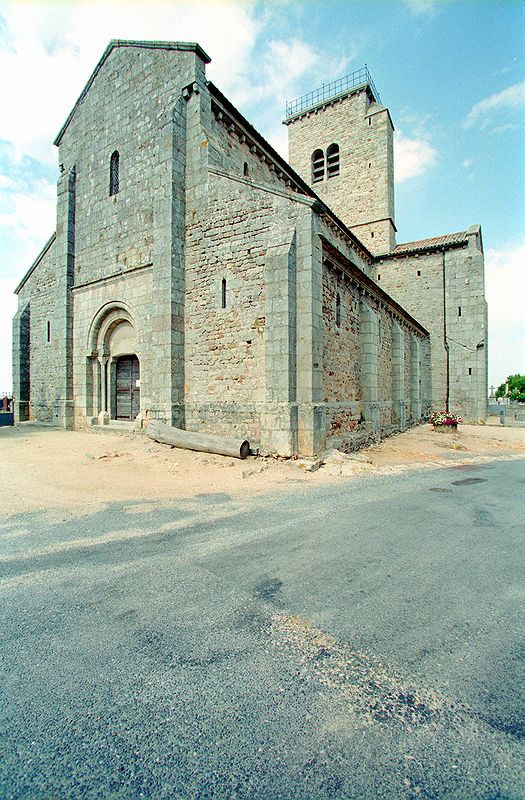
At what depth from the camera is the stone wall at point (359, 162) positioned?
2564 cm

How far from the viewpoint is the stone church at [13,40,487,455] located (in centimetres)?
905

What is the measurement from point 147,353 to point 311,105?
1080 inches

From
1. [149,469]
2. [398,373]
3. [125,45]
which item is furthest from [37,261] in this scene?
[398,373]

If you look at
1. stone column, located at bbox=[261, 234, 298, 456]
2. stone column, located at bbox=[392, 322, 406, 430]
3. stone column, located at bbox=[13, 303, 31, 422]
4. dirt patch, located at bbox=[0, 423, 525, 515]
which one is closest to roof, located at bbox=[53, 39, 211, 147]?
stone column, located at bbox=[261, 234, 298, 456]

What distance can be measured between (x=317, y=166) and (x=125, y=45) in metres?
18.8

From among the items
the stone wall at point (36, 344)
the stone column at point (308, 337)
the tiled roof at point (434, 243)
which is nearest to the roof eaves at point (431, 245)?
the tiled roof at point (434, 243)

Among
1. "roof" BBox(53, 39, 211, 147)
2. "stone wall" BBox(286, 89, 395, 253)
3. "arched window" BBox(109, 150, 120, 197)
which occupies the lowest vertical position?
"arched window" BBox(109, 150, 120, 197)

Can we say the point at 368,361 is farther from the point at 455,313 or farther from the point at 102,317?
the point at 455,313

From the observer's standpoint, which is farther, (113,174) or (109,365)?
(109,365)

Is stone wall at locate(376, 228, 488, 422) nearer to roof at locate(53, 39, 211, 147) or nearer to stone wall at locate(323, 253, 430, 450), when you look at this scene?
stone wall at locate(323, 253, 430, 450)

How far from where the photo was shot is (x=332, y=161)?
2823cm

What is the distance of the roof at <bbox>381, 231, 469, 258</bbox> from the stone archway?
18395 millimetres

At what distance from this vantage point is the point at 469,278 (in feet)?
73.2

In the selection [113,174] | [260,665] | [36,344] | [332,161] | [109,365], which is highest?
[332,161]
